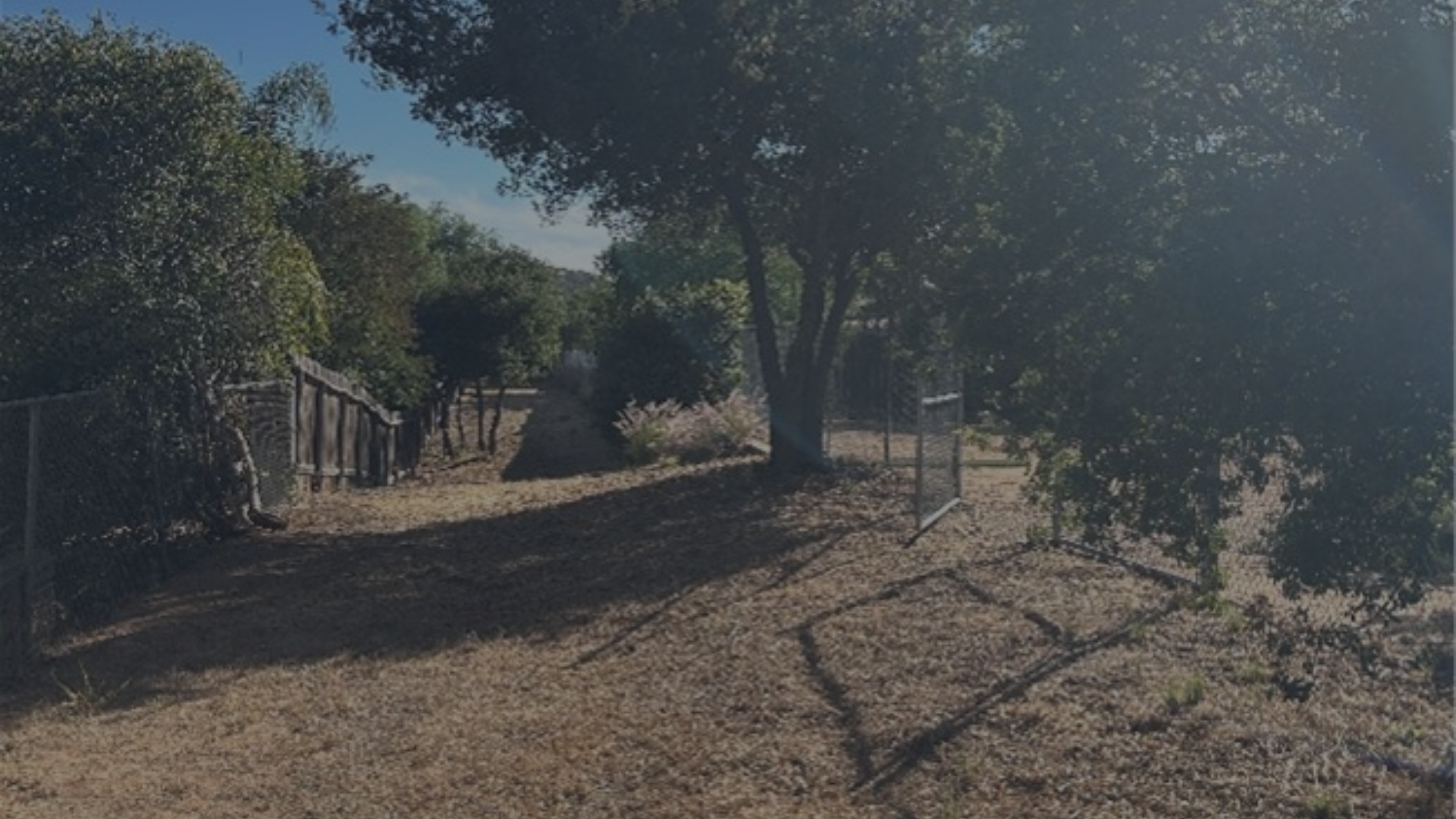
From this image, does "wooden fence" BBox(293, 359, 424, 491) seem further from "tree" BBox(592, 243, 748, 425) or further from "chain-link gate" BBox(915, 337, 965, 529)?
"chain-link gate" BBox(915, 337, 965, 529)

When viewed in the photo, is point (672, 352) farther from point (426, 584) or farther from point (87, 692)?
point (87, 692)

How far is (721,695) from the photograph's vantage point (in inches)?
289

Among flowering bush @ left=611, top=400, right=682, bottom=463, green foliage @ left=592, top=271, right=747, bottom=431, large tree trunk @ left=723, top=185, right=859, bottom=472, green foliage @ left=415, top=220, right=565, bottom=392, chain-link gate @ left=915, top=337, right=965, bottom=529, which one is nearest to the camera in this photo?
chain-link gate @ left=915, top=337, right=965, bottom=529

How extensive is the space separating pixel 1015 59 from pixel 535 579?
667 centimetres

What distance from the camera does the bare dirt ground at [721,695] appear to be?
230 inches

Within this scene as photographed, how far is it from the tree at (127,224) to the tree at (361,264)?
10658 mm

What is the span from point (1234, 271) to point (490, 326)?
29.2 metres

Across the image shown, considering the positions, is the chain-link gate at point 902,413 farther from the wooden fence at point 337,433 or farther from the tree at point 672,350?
the wooden fence at point 337,433

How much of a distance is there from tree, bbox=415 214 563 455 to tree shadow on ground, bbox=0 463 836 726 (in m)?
18.7

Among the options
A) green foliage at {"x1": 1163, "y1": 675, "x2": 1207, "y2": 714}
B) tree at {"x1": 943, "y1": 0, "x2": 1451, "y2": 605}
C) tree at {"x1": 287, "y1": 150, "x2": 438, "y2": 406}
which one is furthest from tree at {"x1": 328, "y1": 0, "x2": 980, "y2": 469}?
tree at {"x1": 287, "y1": 150, "x2": 438, "y2": 406}

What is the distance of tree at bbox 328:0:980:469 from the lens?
12.5 meters

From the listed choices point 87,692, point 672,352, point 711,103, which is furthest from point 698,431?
point 87,692

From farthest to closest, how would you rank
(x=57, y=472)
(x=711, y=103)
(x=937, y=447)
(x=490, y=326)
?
(x=490, y=326)
(x=711, y=103)
(x=937, y=447)
(x=57, y=472)

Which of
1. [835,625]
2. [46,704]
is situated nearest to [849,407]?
[835,625]
